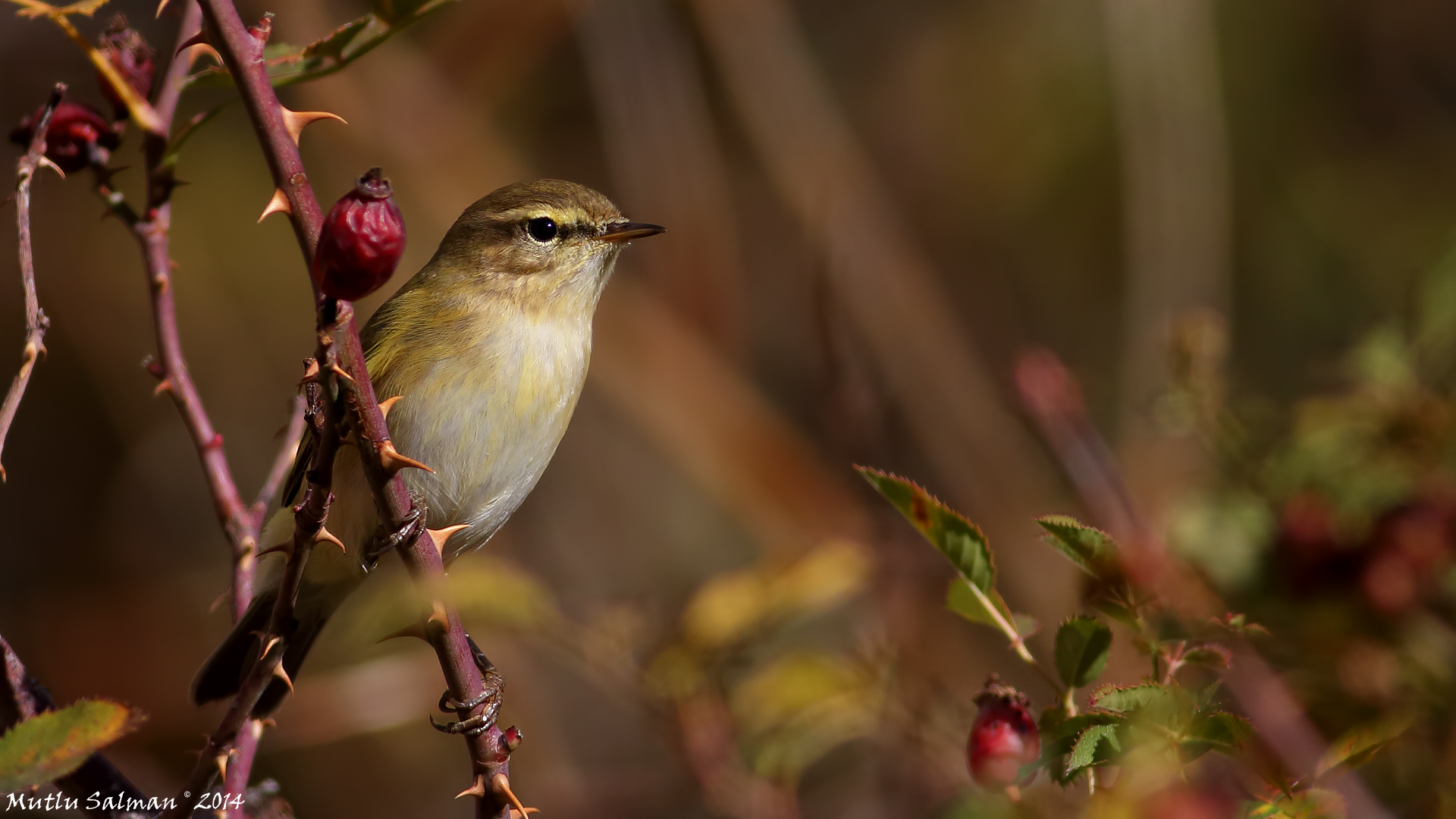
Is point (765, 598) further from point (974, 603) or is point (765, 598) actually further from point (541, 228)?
point (541, 228)

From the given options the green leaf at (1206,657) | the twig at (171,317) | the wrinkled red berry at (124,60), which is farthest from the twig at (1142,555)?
the wrinkled red berry at (124,60)

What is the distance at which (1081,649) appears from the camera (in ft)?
5.54

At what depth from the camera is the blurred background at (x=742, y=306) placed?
13.8 ft

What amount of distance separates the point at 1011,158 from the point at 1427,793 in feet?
17.0

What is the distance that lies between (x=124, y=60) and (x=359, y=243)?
1.26 metres

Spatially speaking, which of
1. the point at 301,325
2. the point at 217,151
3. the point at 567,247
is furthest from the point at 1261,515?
the point at 217,151

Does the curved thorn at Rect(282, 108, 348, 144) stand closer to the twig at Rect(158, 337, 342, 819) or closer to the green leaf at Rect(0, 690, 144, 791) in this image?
the twig at Rect(158, 337, 342, 819)

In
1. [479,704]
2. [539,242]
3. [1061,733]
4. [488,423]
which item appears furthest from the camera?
[539,242]

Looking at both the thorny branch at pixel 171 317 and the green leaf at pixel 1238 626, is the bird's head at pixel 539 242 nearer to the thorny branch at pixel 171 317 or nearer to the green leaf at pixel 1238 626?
the thorny branch at pixel 171 317

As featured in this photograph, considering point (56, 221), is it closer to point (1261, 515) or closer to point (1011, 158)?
point (1011, 158)

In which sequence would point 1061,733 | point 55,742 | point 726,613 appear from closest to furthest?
point 55,742 → point 1061,733 → point 726,613

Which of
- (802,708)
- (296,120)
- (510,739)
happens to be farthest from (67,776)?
(802,708)

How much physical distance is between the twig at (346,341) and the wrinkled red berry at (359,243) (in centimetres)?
7

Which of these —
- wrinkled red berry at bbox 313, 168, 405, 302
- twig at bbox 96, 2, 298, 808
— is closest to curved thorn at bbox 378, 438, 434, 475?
wrinkled red berry at bbox 313, 168, 405, 302
